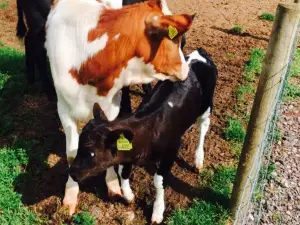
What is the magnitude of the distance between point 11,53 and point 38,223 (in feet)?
13.4

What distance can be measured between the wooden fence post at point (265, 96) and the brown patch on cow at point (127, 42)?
2.46ft

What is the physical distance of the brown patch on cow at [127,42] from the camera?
3250mm

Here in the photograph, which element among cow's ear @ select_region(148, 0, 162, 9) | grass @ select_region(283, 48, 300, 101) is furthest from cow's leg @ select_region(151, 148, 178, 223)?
grass @ select_region(283, 48, 300, 101)

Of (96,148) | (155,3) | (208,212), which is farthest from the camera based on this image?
(208,212)

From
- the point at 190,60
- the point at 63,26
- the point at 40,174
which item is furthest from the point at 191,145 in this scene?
the point at 63,26

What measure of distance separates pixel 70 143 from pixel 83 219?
0.72 meters

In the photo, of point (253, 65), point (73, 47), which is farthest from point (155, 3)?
point (253, 65)

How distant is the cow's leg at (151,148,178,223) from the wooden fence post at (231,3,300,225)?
632 mm

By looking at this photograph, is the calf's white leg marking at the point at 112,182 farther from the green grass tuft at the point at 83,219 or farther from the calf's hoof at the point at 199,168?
the calf's hoof at the point at 199,168

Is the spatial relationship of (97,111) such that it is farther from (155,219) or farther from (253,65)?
(253,65)

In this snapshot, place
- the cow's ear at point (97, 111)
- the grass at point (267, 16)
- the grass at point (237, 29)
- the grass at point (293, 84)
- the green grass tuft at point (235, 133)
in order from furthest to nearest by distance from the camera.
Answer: the grass at point (267, 16) < the grass at point (237, 29) < the grass at point (293, 84) < the green grass tuft at point (235, 133) < the cow's ear at point (97, 111)

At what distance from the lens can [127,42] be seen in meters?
3.26

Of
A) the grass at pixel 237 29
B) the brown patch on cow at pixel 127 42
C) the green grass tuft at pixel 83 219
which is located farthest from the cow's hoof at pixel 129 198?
the grass at pixel 237 29

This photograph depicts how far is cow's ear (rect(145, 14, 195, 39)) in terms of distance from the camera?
3172 mm
